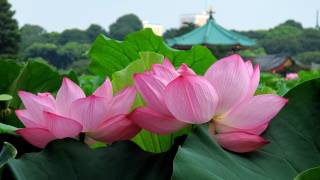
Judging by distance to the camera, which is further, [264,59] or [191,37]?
[264,59]

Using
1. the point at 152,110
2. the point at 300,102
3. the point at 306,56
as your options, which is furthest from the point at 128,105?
the point at 306,56

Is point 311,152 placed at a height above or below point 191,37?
above

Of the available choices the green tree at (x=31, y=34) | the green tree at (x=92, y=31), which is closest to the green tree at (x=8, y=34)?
the green tree at (x=31, y=34)

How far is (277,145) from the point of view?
0.40 m

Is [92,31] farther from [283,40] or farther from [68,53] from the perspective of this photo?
[283,40]

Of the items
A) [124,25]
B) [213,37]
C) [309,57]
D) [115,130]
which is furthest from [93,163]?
[124,25]

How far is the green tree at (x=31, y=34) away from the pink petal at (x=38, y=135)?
40584mm

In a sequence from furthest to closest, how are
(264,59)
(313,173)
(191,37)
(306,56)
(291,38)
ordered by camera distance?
1. (291,38)
2. (306,56)
3. (264,59)
4. (191,37)
5. (313,173)

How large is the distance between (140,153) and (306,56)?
39.3 m

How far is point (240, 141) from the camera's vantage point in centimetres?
38

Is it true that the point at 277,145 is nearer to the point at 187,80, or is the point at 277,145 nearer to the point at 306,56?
the point at 187,80

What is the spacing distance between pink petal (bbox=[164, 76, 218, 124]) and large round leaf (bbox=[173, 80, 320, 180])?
0.01 m

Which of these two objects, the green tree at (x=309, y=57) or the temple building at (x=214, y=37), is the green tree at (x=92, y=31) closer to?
the green tree at (x=309, y=57)

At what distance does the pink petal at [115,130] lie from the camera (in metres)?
0.38
